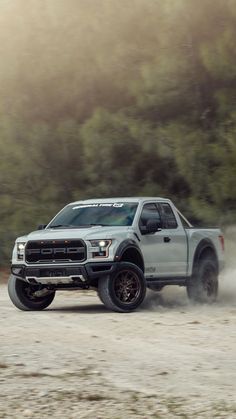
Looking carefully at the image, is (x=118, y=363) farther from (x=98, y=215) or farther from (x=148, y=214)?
(x=148, y=214)

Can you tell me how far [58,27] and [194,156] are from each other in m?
5.42

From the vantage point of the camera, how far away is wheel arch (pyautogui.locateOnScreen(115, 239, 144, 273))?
1550cm

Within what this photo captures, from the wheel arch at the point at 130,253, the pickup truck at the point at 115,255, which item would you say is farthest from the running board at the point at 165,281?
the wheel arch at the point at 130,253

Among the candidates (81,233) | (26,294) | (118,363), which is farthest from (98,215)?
(118,363)

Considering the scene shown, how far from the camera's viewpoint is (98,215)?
54.2 feet

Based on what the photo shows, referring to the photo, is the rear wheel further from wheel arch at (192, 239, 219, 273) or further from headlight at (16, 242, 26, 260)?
headlight at (16, 242, 26, 260)

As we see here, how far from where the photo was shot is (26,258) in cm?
1588

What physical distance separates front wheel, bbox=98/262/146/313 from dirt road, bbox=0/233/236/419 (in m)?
0.20

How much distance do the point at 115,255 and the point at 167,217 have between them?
206 centimetres

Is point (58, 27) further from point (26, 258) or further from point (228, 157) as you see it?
point (26, 258)

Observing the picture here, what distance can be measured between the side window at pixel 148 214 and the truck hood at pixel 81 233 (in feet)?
1.76

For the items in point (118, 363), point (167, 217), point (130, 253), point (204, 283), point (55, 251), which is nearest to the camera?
→ point (118, 363)

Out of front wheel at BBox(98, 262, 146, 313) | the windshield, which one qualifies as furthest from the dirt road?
the windshield

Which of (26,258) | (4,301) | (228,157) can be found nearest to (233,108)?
(228,157)
